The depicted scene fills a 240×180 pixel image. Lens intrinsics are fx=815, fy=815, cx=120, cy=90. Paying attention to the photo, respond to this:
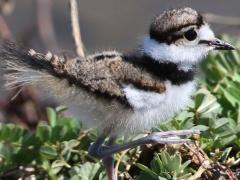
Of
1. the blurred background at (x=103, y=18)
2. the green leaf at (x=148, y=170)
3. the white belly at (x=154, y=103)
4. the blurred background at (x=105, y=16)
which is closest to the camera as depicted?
the white belly at (x=154, y=103)

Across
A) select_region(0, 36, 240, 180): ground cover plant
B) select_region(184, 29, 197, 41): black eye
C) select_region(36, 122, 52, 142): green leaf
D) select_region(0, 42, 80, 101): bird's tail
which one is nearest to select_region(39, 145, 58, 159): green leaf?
select_region(0, 36, 240, 180): ground cover plant

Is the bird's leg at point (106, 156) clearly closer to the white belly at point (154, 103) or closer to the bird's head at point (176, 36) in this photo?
the white belly at point (154, 103)

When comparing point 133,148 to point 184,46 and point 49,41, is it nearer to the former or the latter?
point 184,46

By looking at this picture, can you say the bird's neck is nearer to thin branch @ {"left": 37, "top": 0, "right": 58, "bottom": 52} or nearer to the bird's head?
the bird's head

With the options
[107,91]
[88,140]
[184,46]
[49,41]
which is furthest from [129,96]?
[49,41]

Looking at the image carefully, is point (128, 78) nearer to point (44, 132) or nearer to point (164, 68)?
point (164, 68)

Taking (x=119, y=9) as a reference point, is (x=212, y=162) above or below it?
below

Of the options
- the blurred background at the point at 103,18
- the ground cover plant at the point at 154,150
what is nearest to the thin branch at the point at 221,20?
the ground cover plant at the point at 154,150
